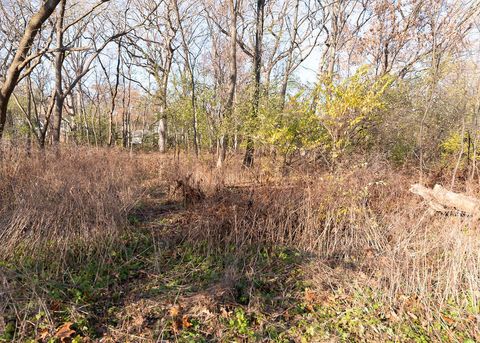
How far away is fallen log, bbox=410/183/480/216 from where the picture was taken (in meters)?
4.04

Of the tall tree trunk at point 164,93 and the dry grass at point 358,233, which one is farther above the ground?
the tall tree trunk at point 164,93

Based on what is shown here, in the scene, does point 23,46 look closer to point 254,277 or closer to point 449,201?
point 254,277

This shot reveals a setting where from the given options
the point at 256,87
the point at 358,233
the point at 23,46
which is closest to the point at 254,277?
the point at 358,233

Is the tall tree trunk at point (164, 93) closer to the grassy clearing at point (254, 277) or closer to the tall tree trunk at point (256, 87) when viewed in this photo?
the tall tree trunk at point (256, 87)

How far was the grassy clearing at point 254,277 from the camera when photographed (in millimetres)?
2125

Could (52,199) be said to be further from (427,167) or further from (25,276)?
(427,167)

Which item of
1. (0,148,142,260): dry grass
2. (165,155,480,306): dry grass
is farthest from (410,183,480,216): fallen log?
(0,148,142,260): dry grass

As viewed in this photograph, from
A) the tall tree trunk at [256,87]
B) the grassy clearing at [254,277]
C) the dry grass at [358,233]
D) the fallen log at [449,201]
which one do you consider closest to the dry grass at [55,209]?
the grassy clearing at [254,277]

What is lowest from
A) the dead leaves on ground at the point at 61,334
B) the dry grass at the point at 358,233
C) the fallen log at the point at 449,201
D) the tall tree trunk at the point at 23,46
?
the dead leaves on ground at the point at 61,334

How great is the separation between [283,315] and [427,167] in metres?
8.19

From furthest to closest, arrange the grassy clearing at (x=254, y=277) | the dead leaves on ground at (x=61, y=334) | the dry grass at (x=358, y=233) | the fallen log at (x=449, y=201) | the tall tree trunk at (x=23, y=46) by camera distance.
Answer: the tall tree trunk at (x=23, y=46), the fallen log at (x=449, y=201), the dry grass at (x=358, y=233), the grassy clearing at (x=254, y=277), the dead leaves on ground at (x=61, y=334)

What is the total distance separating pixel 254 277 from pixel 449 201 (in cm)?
392

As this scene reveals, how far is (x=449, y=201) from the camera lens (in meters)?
4.30

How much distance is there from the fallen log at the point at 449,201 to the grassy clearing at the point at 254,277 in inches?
20.3
